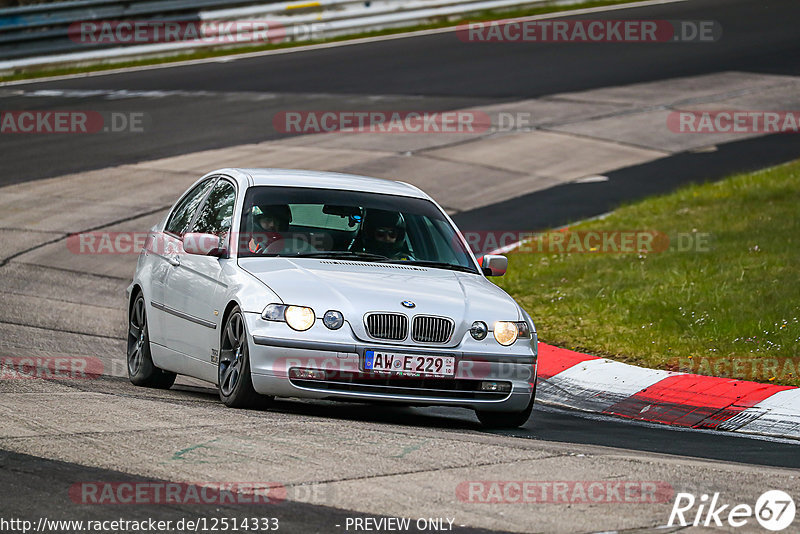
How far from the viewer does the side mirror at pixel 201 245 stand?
27.5 ft

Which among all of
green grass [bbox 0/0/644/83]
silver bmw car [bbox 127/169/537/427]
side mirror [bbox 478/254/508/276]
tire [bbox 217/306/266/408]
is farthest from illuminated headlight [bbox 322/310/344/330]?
green grass [bbox 0/0/644/83]

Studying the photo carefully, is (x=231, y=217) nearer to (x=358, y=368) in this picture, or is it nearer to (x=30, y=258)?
(x=358, y=368)

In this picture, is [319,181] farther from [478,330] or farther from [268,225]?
[478,330]

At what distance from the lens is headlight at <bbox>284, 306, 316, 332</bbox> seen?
754 centimetres

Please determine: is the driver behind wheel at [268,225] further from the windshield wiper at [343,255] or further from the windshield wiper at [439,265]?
the windshield wiper at [439,265]

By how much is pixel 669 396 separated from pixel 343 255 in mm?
2540

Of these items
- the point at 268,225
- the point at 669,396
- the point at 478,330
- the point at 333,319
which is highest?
the point at 268,225

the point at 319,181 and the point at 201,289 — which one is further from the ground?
the point at 319,181

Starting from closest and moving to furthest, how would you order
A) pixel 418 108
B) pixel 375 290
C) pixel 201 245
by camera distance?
pixel 375 290 < pixel 201 245 < pixel 418 108

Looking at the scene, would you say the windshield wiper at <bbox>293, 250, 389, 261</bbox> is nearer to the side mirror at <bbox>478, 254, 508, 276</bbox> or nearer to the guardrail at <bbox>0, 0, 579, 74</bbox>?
the side mirror at <bbox>478, 254, 508, 276</bbox>

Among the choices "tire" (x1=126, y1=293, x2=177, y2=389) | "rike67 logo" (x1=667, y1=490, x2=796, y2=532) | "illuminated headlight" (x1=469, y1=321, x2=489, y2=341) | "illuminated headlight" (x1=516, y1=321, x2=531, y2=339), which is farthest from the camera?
"tire" (x1=126, y1=293, x2=177, y2=389)

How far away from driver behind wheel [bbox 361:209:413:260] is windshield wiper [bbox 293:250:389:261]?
0.07 m

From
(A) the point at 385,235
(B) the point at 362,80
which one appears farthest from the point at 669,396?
(B) the point at 362,80

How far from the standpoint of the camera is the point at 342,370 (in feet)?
24.6
